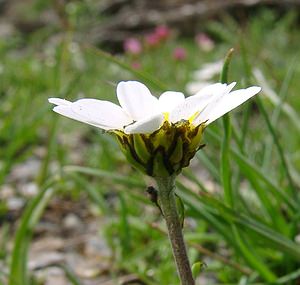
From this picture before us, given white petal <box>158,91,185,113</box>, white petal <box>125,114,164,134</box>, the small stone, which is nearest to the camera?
white petal <box>125,114,164,134</box>

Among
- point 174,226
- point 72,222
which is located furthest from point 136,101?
point 72,222

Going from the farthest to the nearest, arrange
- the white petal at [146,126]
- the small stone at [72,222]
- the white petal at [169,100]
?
1. the small stone at [72,222]
2. the white petal at [169,100]
3. the white petal at [146,126]

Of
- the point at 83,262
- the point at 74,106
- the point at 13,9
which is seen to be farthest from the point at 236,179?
the point at 13,9

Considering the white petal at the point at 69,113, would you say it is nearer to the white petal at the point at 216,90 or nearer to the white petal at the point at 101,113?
the white petal at the point at 101,113

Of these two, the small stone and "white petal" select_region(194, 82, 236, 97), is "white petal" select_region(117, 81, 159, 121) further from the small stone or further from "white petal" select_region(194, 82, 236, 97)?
the small stone

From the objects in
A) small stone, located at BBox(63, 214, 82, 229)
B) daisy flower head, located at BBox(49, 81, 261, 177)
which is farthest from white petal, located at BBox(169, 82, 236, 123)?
small stone, located at BBox(63, 214, 82, 229)

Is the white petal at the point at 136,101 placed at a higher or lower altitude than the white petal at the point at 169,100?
lower

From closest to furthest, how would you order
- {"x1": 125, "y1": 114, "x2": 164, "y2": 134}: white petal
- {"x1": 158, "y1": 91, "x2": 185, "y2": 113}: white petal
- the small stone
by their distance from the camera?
1. {"x1": 125, "y1": 114, "x2": 164, "y2": 134}: white petal
2. {"x1": 158, "y1": 91, "x2": 185, "y2": 113}: white petal
3. the small stone

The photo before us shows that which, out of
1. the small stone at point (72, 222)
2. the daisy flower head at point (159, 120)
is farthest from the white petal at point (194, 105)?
the small stone at point (72, 222)
